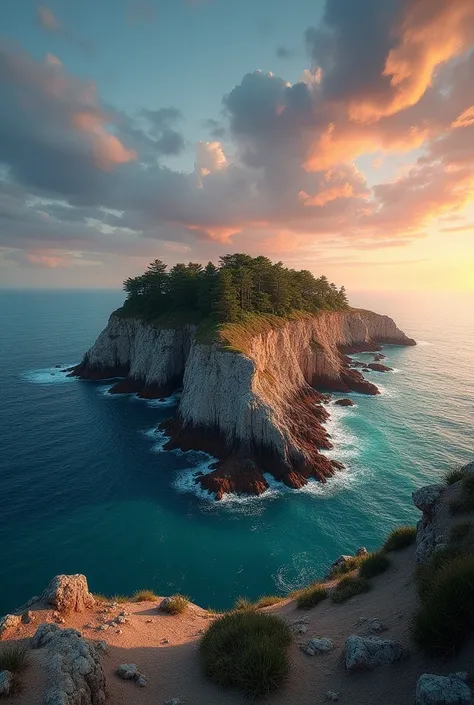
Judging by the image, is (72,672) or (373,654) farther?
(373,654)

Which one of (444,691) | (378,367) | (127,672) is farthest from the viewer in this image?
(378,367)

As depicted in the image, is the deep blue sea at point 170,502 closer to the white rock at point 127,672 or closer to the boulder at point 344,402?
the boulder at point 344,402

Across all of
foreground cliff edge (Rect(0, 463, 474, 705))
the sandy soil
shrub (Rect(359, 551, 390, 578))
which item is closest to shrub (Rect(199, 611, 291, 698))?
foreground cliff edge (Rect(0, 463, 474, 705))

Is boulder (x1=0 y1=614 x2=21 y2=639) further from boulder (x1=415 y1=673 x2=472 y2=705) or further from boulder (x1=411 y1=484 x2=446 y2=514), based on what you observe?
boulder (x1=411 y1=484 x2=446 y2=514)

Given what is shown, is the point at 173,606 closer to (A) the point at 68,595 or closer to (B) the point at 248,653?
(A) the point at 68,595

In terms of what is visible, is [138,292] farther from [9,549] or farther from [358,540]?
[358,540]

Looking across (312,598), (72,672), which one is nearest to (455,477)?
(312,598)

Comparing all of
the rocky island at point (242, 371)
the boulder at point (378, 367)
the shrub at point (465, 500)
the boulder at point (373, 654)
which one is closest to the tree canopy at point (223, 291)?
the rocky island at point (242, 371)
